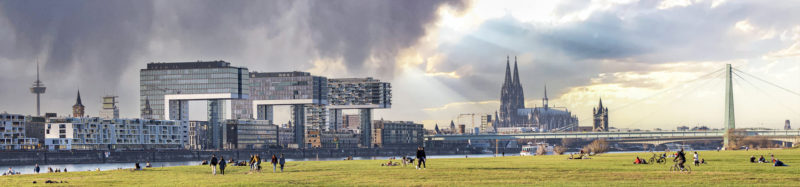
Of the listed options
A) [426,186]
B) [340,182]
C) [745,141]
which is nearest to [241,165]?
[340,182]

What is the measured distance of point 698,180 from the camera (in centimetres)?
4919

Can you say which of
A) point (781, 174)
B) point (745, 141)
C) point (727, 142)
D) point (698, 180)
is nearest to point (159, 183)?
point (698, 180)

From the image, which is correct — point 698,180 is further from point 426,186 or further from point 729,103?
point 729,103

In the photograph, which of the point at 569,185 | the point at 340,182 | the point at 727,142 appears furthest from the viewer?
the point at 727,142

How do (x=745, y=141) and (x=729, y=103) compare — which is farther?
(x=745, y=141)

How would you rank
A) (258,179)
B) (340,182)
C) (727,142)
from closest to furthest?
(340,182) → (258,179) → (727,142)

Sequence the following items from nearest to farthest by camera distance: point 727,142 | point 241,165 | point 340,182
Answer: point 340,182, point 241,165, point 727,142

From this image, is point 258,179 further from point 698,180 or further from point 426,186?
point 698,180

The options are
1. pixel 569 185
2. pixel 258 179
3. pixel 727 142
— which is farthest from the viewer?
pixel 727 142

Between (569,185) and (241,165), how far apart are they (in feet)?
152

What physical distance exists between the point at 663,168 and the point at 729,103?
108055 millimetres

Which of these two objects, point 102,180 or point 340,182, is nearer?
point 340,182

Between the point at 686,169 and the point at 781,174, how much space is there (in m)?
7.64

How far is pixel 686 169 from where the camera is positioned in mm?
60906
